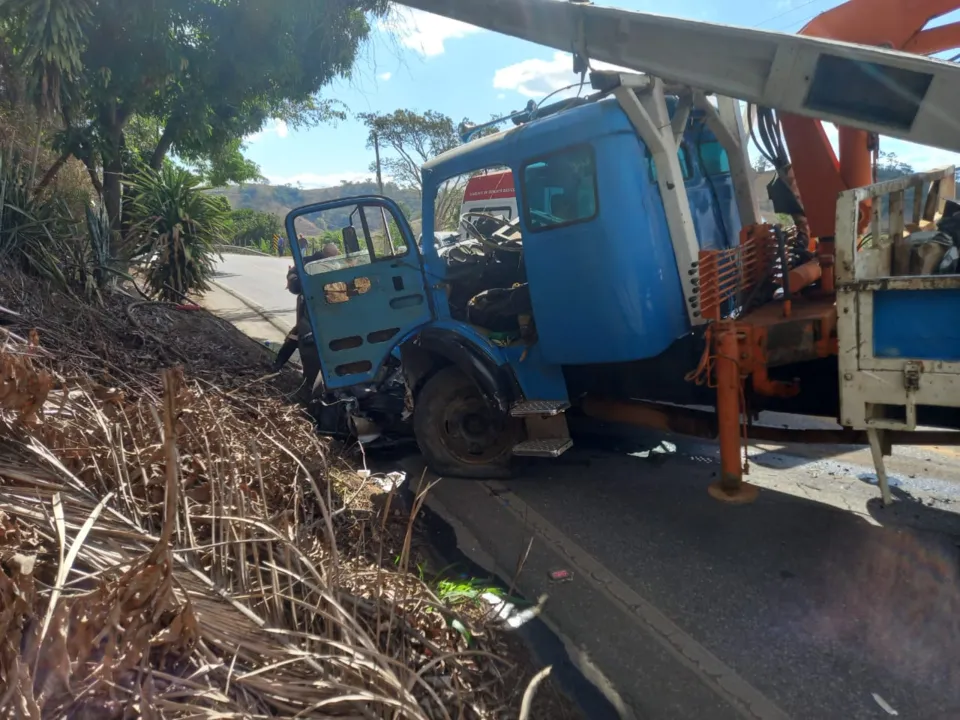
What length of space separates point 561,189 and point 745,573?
2541 mm

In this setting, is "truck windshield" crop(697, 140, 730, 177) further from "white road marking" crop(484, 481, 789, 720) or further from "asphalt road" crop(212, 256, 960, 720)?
"white road marking" crop(484, 481, 789, 720)

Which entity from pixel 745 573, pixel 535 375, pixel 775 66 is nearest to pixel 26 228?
pixel 535 375

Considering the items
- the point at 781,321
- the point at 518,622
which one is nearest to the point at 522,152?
the point at 781,321

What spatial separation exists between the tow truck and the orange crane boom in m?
0.02

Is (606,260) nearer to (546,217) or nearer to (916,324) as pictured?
(546,217)

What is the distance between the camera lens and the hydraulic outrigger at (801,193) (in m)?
3.03

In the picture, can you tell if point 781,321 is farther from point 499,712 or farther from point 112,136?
point 112,136

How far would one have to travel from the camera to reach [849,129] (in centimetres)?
415

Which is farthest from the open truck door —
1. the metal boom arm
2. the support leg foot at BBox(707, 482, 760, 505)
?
the support leg foot at BBox(707, 482, 760, 505)

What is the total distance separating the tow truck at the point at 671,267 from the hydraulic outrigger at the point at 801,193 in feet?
0.03

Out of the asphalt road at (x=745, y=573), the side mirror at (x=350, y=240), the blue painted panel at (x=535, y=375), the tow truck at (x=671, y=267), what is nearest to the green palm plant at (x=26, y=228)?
the tow truck at (x=671, y=267)

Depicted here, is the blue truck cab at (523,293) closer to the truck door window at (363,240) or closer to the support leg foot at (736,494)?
the truck door window at (363,240)

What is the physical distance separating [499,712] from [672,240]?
2.95 meters

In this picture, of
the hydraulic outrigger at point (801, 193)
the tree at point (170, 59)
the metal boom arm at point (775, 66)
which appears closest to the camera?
the metal boom arm at point (775, 66)
